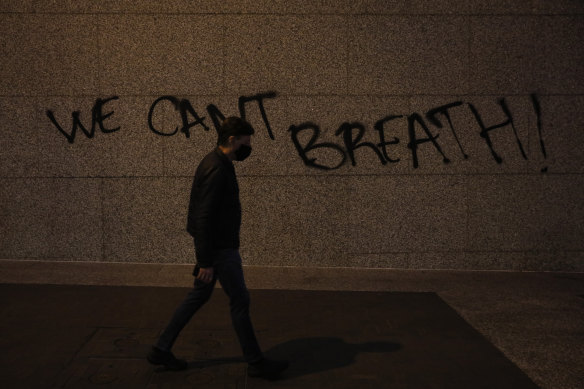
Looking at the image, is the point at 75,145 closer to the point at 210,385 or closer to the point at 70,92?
the point at 70,92

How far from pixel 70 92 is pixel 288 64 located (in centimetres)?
267

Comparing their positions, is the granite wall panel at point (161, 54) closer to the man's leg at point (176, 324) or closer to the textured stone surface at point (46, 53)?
the textured stone surface at point (46, 53)

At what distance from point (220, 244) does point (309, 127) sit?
369 cm

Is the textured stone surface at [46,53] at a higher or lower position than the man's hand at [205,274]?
higher

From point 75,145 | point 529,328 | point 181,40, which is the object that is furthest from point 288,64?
point 529,328

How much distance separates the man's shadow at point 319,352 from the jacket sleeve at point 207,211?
3.19 feet

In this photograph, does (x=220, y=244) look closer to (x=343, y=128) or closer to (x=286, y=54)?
(x=343, y=128)

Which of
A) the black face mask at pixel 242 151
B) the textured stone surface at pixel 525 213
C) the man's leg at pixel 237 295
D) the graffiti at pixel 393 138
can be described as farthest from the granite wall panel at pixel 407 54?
the man's leg at pixel 237 295

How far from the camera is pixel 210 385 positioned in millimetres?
3619

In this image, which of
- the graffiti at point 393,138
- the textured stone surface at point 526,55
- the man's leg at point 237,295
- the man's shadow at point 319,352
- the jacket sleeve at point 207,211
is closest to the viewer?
the jacket sleeve at point 207,211

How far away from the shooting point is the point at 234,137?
376 centimetres

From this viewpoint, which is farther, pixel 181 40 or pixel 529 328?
pixel 181 40

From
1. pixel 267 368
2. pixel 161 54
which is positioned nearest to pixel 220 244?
pixel 267 368

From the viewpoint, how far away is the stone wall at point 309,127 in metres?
6.99
